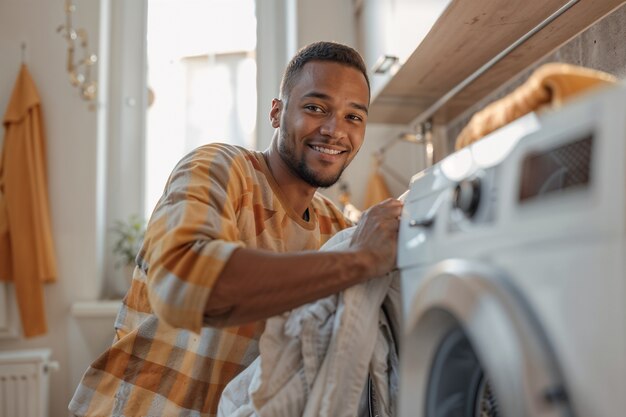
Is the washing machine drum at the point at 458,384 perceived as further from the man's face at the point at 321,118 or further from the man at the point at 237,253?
the man's face at the point at 321,118

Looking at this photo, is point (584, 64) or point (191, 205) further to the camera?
point (584, 64)

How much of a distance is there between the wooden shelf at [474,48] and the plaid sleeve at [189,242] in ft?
2.19

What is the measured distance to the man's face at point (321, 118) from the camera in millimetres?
1187

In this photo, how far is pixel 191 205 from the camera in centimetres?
84

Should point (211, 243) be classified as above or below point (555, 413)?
above

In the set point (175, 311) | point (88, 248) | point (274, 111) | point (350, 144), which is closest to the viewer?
point (175, 311)

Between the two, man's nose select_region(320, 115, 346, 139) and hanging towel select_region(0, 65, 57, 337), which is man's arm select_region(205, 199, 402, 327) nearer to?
man's nose select_region(320, 115, 346, 139)

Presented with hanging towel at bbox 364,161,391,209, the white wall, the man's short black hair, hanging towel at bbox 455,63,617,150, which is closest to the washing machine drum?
hanging towel at bbox 455,63,617,150

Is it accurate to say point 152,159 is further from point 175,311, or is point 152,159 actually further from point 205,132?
point 175,311

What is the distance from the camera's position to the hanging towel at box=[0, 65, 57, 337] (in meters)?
2.13

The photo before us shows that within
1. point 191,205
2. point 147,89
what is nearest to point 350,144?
point 191,205

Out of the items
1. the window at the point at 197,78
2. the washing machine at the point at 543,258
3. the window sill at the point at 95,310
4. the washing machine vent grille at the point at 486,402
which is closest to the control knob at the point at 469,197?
the washing machine at the point at 543,258

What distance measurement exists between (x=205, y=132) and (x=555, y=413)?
7.73 ft

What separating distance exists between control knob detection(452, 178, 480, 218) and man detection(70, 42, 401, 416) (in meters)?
0.22
